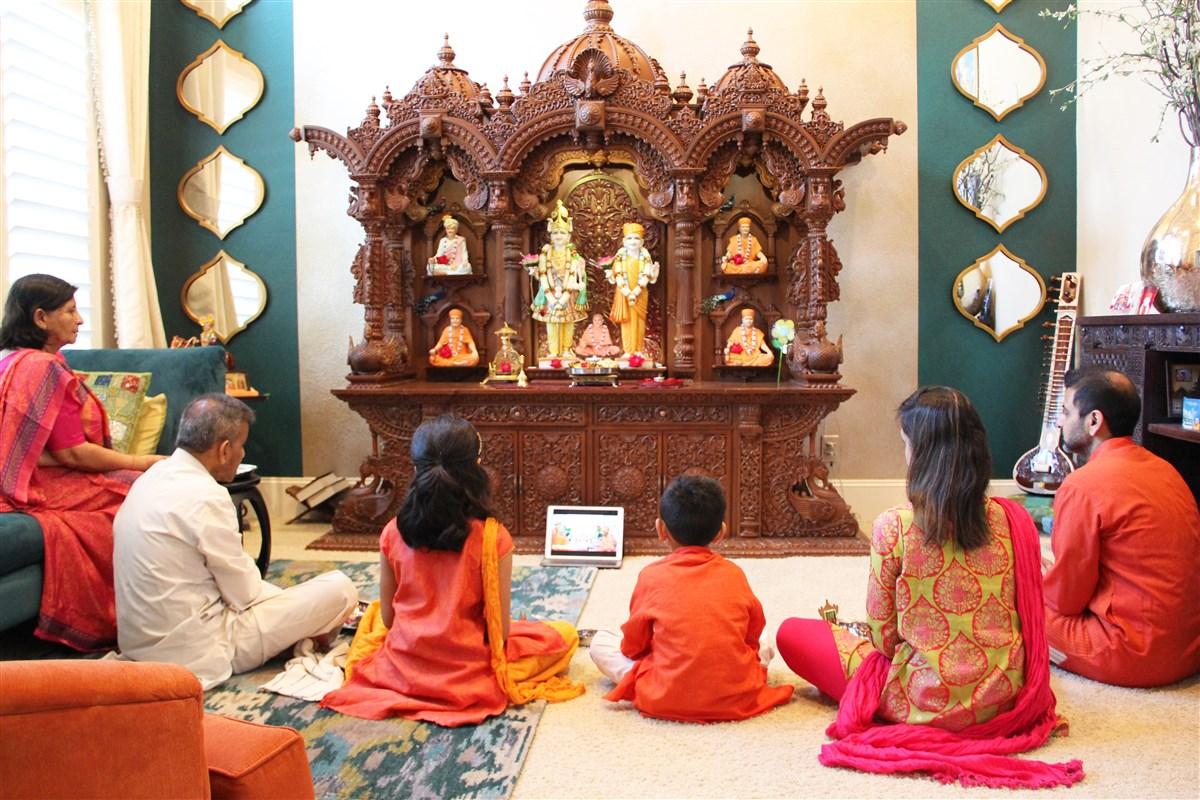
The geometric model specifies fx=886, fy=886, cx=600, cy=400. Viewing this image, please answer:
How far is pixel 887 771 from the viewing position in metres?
2.39

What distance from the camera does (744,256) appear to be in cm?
549

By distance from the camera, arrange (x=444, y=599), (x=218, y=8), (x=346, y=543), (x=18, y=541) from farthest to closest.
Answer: (x=218, y=8) → (x=346, y=543) → (x=18, y=541) → (x=444, y=599)

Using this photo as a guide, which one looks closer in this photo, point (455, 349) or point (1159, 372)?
point (1159, 372)

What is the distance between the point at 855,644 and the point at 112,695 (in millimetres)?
2178

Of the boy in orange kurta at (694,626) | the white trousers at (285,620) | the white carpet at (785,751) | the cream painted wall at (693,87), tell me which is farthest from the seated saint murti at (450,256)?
the boy in orange kurta at (694,626)

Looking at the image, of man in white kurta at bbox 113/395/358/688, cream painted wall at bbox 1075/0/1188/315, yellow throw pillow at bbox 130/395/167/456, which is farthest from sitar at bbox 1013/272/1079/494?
yellow throw pillow at bbox 130/395/167/456

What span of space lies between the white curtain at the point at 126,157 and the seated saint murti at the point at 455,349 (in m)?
1.71

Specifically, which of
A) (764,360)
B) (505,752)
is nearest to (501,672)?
(505,752)

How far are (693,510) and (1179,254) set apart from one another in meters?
2.75

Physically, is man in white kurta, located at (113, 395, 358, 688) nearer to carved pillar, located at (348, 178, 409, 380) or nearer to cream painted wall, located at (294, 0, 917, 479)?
carved pillar, located at (348, 178, 409, 380)

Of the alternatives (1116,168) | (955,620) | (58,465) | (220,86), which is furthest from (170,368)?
(1116,168)

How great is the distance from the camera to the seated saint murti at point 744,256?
18.0ft

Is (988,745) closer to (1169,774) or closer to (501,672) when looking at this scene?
(1169,774)

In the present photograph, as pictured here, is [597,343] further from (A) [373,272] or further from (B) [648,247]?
(A) [373,272]
